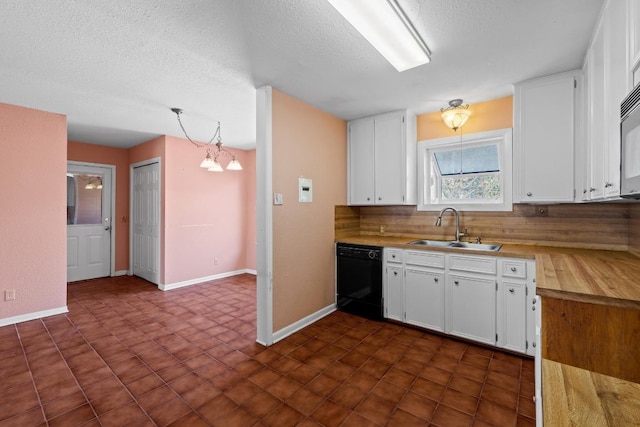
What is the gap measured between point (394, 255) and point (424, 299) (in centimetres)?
54

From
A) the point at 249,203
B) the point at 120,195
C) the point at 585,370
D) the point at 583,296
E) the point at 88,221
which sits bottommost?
the point at 585,370

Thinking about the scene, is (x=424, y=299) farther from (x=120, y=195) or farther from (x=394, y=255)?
(x=120, y=195)

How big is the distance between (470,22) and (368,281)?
8.47 ft

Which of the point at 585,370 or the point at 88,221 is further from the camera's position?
the point at 88,221

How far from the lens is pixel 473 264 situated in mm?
2752

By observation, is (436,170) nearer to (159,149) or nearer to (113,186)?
(159,149)

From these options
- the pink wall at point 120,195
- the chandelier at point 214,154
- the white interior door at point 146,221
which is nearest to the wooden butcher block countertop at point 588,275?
the chandelier at point 214,154

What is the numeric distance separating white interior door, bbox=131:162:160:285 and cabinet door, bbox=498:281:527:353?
4.82 m

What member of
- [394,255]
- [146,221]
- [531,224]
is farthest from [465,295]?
[146,221]

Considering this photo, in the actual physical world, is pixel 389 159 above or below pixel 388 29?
below

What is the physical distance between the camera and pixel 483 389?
82.5 inches

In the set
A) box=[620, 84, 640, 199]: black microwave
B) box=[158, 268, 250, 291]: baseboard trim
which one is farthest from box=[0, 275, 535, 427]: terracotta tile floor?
box=[620, 84, 640, 199]: black microwave

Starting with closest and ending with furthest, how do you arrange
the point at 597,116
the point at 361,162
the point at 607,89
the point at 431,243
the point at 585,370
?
the point at 585,370, the point at 607,89, the point at 597,116, the point at 431,243, the point at 361,162

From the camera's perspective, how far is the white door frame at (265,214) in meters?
2.80
